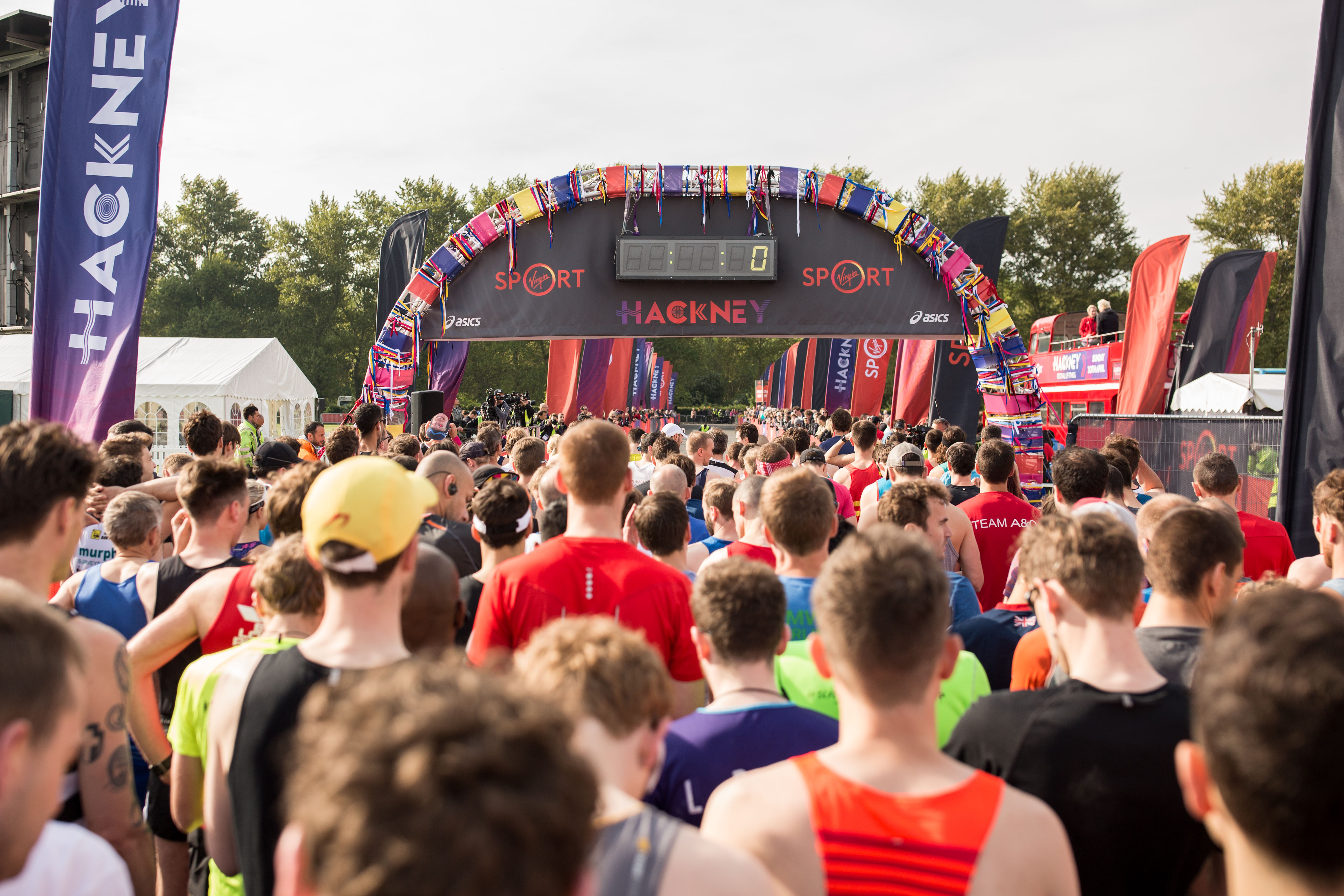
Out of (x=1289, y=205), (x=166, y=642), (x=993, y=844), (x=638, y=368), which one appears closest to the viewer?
(x=993, y=844)

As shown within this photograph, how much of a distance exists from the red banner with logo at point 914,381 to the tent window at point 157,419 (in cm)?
1566

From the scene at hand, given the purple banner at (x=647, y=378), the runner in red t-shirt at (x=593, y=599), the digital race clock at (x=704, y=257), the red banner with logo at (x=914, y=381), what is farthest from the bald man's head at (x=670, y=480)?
the purple banner at (x=647, y=378)

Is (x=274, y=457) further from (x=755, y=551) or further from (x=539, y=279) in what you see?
(x=539, y=279)

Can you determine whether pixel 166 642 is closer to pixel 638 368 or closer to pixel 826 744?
pixel 826 744

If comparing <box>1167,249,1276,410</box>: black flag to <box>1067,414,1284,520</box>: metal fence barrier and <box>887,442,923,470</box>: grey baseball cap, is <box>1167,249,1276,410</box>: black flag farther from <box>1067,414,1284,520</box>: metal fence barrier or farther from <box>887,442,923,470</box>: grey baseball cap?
<box>887,442,923,470</box>: grey baseball cap

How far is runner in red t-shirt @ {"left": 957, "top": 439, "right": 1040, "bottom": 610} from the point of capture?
5129 millimetres

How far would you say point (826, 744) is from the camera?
2.05 meters

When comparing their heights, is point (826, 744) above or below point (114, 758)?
above

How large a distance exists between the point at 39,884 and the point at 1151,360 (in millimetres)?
17337

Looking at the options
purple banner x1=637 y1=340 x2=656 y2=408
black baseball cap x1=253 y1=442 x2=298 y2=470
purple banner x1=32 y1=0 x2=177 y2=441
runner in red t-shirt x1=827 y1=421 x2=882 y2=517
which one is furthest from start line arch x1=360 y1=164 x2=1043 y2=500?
purple banner x1=637 y1=340 x2=656 y2=408

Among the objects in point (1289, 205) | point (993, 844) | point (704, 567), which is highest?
point (1289, 205)

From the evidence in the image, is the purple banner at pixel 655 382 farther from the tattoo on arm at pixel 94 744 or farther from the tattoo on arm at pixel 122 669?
the tattoo on arm at pixel 94 744

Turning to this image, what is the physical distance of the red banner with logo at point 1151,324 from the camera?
15.1m

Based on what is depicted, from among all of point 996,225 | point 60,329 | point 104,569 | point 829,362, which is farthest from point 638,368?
point 104,569
